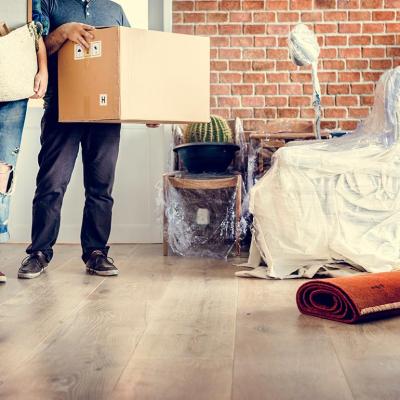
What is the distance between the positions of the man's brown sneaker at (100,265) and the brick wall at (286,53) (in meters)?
1.39

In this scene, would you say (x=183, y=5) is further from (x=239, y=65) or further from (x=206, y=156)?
(x=206, y=156)

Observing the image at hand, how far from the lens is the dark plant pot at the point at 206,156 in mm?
3426

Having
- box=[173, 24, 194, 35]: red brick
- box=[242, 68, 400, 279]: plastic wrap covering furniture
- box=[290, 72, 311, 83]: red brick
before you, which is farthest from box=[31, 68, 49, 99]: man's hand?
box=[290, 72, 311, 83]: red brick

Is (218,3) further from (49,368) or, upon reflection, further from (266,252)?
(49,368)

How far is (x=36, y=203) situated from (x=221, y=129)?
1.19 m

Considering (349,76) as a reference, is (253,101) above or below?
below

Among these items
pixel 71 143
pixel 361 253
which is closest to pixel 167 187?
pixel 71 143

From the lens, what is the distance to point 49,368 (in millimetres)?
1541

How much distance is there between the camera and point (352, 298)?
196 cm

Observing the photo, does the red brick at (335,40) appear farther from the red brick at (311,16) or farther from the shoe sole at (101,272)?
the shoe sole at (101,272)

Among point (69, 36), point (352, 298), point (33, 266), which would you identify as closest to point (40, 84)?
point (69, 36)

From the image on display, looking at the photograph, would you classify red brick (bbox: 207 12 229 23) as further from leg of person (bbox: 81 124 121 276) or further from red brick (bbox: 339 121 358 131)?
leg of person (bbox: 81 124 121 276)

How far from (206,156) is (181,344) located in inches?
70.3

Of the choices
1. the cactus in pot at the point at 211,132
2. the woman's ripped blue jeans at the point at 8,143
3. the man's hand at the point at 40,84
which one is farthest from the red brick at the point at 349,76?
the woman's ripped blue jeans at the point at 8,143
